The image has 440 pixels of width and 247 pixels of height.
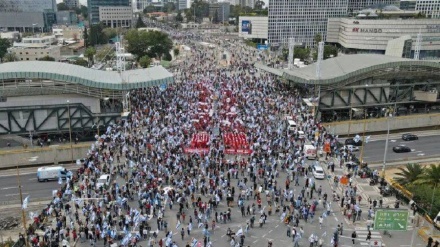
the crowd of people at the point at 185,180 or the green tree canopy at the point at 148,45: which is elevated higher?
the green tree canopy at the point at 148,45

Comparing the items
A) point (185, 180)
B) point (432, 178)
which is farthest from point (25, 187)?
point (432, 178)

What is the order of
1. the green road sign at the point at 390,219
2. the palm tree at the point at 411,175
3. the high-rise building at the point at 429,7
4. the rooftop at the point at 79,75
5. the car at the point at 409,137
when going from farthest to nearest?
the high-rise building at the point at 429,7
the car at the point at 409,137
the rooftop at the point at 79,75
the palm tree at the point at 411,175
the green road sign at the point at 390,219

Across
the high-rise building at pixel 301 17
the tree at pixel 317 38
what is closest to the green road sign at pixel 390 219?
the tree at pixel 317 38

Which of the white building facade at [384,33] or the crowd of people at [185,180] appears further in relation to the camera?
the white building facade at [384,33]

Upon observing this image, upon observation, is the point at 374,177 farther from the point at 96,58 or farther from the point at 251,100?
the point at 96,58

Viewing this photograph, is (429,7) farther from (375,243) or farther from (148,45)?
(375,243)

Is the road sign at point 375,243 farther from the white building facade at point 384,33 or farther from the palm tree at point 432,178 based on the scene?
the white building facade at point 384,33

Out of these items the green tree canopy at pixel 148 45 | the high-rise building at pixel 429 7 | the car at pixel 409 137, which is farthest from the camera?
the high-rise building at pixel 429 7
